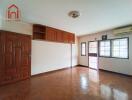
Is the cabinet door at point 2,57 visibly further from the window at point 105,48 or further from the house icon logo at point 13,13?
the window at point 105,48

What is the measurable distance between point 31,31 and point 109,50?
4250 millimetres

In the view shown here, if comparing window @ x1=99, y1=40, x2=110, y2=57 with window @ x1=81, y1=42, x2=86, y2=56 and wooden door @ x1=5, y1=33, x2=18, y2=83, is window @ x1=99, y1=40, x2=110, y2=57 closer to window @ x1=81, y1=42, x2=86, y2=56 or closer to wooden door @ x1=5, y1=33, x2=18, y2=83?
window @ x1=81, y1=42, x2=86, y2=56

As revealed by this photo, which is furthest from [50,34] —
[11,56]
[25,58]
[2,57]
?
[2,57]

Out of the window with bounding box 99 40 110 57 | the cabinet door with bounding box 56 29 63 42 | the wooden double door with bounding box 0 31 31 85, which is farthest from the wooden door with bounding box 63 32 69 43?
the wooden double door with bounding box 0 31 31 85

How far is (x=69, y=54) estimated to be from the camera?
6.66 metres

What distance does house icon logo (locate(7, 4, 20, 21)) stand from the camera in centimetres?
300

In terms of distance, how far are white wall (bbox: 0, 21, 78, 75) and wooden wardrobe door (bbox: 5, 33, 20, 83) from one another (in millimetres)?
409

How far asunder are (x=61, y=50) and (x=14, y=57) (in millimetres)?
2858

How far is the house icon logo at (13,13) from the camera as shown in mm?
3004

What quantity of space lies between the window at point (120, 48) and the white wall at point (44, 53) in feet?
9.07

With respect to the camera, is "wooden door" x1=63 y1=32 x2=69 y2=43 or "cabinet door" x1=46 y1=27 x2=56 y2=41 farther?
"wooden door" x1=63 y1=32 x2=69 y2=43

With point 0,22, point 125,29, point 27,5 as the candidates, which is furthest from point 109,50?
point 0,22

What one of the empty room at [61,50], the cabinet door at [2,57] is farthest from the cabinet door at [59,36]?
the cabinet door at [2,57]

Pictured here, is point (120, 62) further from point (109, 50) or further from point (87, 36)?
point (87, 36)
